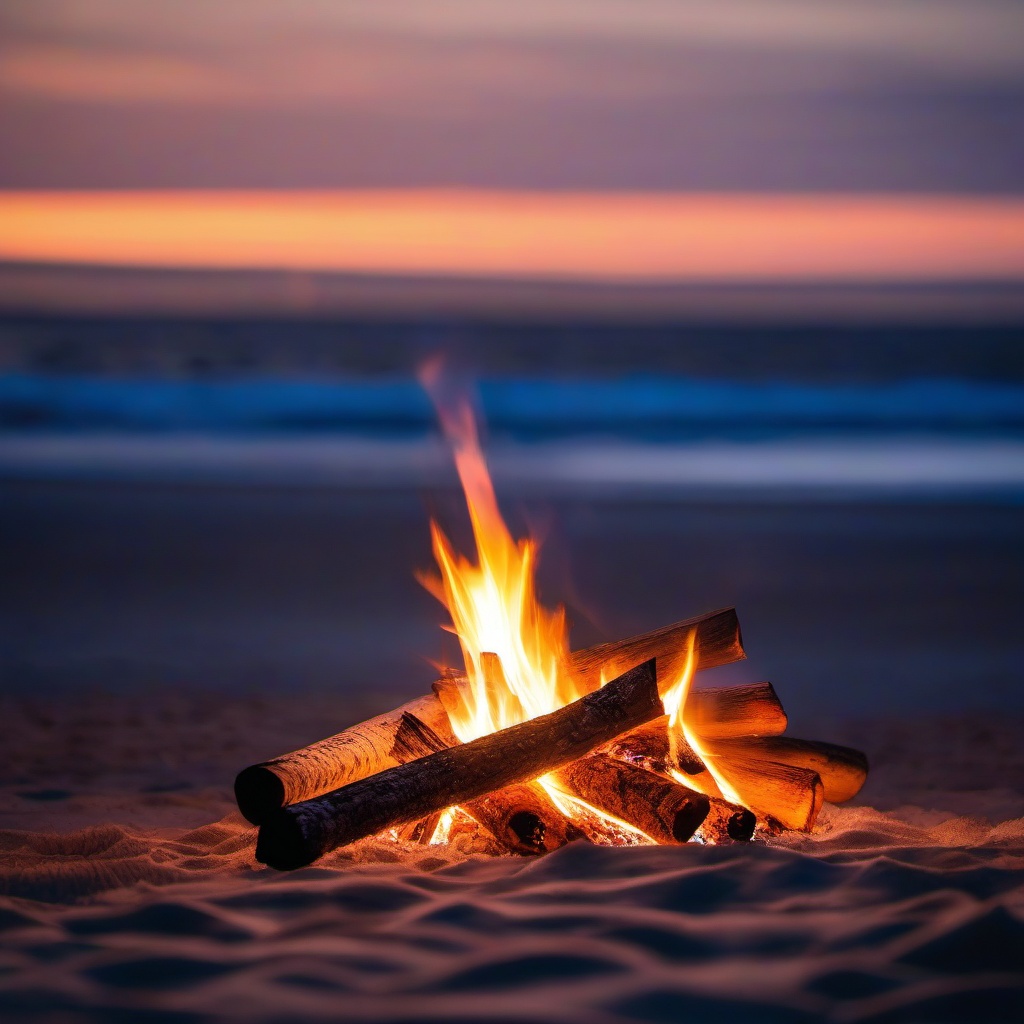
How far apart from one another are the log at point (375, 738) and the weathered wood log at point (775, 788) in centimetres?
24

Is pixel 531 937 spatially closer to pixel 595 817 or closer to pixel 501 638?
pixel 595 817

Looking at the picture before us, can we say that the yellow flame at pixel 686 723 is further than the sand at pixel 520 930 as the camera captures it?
Yes

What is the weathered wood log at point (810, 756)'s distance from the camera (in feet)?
12.3

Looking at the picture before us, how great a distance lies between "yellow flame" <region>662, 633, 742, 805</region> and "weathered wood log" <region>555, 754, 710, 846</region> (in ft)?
1.27

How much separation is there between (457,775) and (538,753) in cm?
25

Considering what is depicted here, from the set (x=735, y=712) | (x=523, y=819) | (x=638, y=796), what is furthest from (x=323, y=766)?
(x=735, y=712)

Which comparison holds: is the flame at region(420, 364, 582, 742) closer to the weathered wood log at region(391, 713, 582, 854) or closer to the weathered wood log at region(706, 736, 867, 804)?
the weathered wood log at region(391, 713, 582, 854)

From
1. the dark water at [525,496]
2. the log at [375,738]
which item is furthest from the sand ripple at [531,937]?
the dark water at [525,496]

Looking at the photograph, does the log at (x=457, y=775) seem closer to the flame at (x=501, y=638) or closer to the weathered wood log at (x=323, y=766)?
the weathered wood log at (x=323, y=766)

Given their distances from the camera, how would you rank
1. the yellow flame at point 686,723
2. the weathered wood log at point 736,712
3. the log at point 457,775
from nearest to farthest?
1. the log at point 457,775
2. the yellow flame at point 686,723
3. the weathered wood log at point 736,712

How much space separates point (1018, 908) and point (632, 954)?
93 centimetres

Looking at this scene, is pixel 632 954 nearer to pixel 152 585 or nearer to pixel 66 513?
pixel 152 585

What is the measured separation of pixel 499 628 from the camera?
3848 millimetres

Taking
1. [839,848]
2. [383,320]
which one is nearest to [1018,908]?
[839,848]
